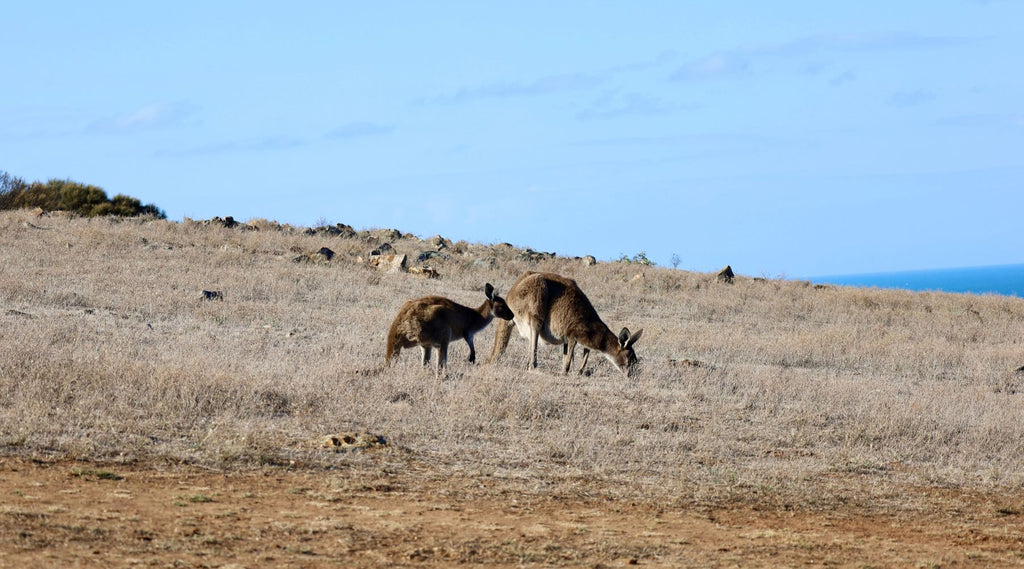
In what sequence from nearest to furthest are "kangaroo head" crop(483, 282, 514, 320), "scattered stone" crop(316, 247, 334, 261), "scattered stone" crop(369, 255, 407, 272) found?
"kangaroo head" crop(483, 282, 514, 320), "scattered stone" crop(369, 255, 407, 272), "scattered stone" crop(316, 247, 334, 261)

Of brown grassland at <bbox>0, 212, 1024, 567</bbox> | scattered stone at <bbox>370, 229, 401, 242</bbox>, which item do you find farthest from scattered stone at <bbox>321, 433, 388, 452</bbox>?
scattered stone at <bbox>370, 229, 401, 242</bbox>

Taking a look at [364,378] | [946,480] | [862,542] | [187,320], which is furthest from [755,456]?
[187,320]

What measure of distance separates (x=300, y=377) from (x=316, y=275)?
39.6 feet

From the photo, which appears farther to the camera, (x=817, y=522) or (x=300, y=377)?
(x=300, y=377)

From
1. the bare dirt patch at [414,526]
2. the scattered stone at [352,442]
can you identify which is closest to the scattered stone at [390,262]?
the scattered stone at [352,442]

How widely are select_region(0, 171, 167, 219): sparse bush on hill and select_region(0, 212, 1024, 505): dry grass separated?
11.8m

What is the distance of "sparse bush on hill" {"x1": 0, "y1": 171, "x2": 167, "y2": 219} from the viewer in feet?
115

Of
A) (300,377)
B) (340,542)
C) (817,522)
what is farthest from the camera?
(300,377)

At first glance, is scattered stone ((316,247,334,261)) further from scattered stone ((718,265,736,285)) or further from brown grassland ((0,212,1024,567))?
scattered stone ((718,265,736,285))

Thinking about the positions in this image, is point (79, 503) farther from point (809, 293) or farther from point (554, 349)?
point (809, 293)

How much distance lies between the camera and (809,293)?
28.3m

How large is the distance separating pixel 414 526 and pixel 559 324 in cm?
728

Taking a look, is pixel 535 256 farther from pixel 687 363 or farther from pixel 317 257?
pixel 687 363

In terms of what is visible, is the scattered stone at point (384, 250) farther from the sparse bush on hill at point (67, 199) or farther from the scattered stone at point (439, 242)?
the sparse bush on hill at point (67, 199)
